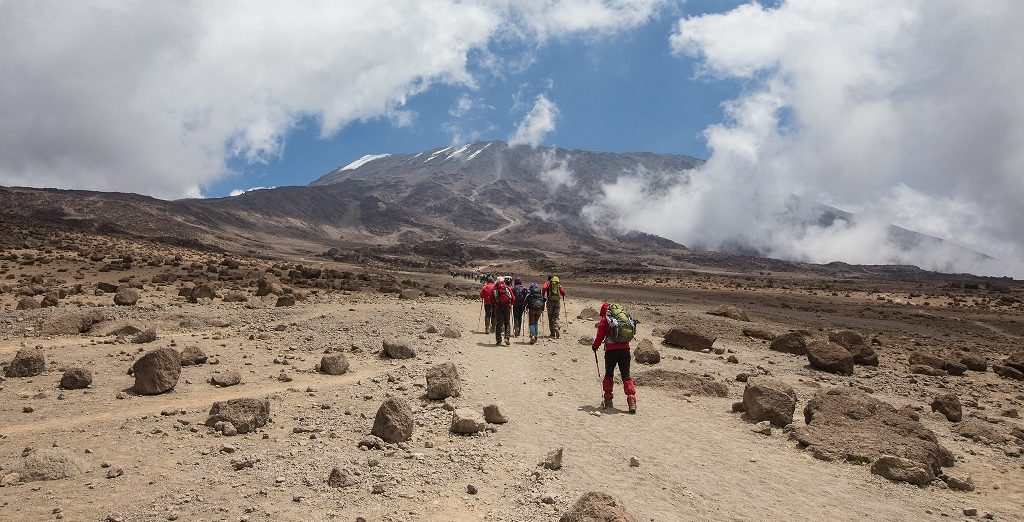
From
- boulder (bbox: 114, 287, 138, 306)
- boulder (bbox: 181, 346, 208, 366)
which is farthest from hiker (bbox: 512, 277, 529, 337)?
boulder (bbox: 114, 287, 138, 306)

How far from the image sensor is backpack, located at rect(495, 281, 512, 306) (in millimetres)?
16266

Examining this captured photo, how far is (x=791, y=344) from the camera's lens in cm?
1784

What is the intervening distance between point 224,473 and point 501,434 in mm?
3531

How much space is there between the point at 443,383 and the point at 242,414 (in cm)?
317

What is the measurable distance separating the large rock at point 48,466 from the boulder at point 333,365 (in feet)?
17.1

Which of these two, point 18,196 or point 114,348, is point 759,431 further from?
point 18,196

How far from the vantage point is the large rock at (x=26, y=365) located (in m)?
9.07

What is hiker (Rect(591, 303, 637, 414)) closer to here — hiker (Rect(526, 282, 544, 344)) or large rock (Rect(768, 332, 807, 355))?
hiker (Rect(526, 282, 544, 344))

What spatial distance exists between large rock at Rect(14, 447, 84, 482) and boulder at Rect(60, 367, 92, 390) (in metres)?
3.36

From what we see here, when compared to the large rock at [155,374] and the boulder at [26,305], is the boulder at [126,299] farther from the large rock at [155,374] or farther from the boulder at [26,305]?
the large rock at [155,374]

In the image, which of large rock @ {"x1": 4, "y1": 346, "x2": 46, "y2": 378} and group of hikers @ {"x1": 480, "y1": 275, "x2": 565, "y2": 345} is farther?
group of hikers @ {"x1": 480, "y1": 275, "x2": 565, "y2": 345}

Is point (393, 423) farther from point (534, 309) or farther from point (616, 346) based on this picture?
point (534, 309)

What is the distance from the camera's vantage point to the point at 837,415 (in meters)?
8.55

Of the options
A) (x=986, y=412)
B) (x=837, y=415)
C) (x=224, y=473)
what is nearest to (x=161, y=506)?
(x=224, y=473)
